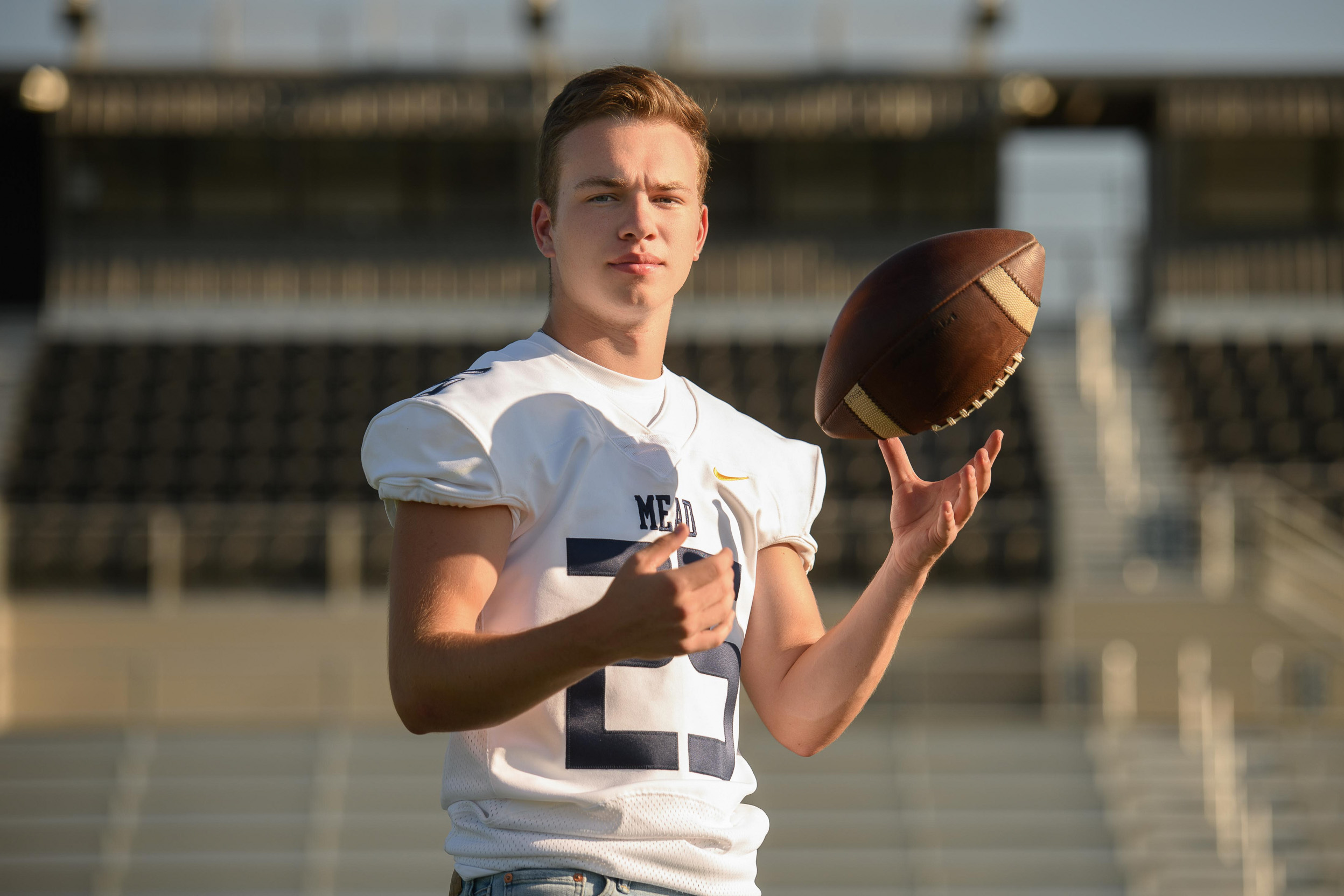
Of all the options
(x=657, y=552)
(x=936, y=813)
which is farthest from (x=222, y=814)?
(x=657, y=552)

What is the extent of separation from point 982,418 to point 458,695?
11367 mm

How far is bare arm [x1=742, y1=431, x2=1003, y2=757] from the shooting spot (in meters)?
1.81

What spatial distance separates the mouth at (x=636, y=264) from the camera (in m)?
1.69

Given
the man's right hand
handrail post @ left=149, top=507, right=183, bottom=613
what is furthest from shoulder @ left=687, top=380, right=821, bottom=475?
handrail post @ left=149, top=507, right=183, bottom=613

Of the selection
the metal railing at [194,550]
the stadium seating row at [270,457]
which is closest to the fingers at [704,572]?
the stadium seating row at [270,457]

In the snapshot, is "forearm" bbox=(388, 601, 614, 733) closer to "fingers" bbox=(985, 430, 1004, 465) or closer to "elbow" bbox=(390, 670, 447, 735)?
"elbow" bbox=(390, 670, 447, 735)

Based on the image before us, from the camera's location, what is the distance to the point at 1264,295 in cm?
1391

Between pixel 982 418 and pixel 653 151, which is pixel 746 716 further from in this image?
pixel 653 151

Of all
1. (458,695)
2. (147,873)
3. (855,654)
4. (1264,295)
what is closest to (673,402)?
(855,654)

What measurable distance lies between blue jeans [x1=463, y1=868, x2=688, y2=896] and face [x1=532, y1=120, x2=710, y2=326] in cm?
66

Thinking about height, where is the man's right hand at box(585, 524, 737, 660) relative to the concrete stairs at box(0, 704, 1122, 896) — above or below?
above

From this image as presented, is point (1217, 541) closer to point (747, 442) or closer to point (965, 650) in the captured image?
point (965, 650)

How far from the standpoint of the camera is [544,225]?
1.77m

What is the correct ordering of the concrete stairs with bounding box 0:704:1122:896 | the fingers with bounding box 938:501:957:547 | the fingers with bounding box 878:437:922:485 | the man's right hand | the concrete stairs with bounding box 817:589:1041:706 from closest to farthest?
the man's right hand < the fingers with bounding box 938:501:957:547 < the fingers with bounding box 878:437:922:485 < the concrete stairs with bounding box 0:704:1122:896 < the concrete stairs with bounding box 817:589:1041:706
